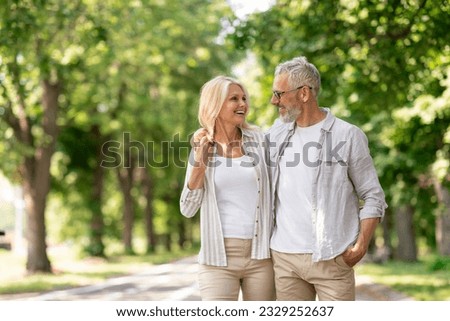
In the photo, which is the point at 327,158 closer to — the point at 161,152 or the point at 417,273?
the point at 417,273

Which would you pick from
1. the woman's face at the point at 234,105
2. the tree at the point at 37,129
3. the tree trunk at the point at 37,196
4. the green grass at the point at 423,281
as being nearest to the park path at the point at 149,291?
the green grass at the point at 423,281

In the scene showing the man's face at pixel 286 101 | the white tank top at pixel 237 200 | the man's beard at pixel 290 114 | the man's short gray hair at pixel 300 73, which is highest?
the man's short gray hair at pixel 300 73

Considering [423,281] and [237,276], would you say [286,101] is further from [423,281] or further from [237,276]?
[423,281]

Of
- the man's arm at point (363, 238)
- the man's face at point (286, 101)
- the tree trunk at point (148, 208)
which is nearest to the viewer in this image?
the man's arm at point (363, 238)

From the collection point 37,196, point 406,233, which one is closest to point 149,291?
point 37,196

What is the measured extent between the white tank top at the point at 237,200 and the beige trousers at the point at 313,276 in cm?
23

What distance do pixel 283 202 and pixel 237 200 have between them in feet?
0.83

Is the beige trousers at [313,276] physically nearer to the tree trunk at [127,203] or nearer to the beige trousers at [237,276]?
the beige trousers at [237,276]

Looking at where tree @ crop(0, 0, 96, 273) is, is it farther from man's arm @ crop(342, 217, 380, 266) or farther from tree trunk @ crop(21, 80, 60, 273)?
man's arm @ crop(342, 217, 380, 266)

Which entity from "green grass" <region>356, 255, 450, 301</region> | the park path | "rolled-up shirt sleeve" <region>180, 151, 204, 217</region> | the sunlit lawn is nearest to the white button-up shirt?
"rolled-up shirt sleeve" <region>180, 151, 204, 217</region>

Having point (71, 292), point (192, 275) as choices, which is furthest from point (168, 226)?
point (71, 292)

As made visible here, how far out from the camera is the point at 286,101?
4.61 m

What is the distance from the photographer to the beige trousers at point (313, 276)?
14.6ft
